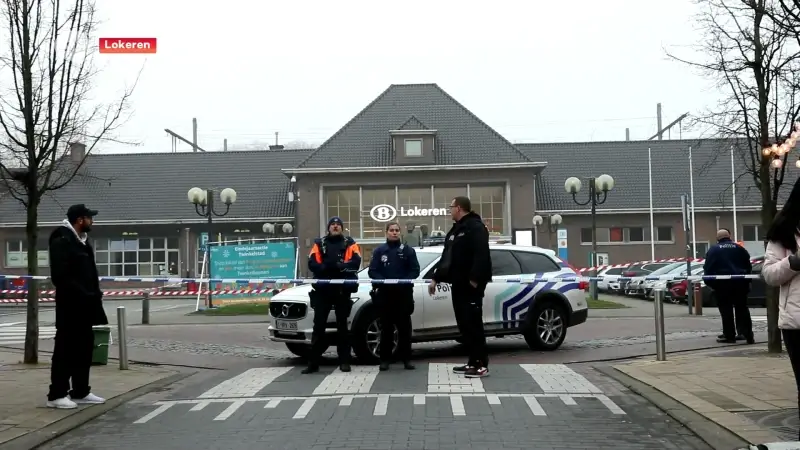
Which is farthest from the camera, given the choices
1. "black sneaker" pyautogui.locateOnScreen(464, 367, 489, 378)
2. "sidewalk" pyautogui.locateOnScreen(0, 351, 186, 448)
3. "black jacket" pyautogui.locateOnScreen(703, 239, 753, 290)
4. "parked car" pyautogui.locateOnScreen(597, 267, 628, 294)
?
"parked car" pyautogui.locateOnScreen(597, 267, 628, 294)

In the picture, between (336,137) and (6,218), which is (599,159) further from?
(6,218)

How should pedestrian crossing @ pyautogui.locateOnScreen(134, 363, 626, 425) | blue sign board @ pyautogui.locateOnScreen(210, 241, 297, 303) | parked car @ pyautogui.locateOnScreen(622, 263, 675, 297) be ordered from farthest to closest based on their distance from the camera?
1. parked car @ pyautogui.locateOnScreen(622, 263, 675, 297)
2. blue sign board @ pyautogui.locateOnScreen(210, 241, 297, 303)
3. pedestrian crossing @ pyautogui.locateOnScreen(134, 363, 626, 425)

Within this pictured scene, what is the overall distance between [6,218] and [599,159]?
3249 centimetres

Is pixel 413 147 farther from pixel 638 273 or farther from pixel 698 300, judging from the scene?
pixel 698 300

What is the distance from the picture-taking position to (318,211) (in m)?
45.4

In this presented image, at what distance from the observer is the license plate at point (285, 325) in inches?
482

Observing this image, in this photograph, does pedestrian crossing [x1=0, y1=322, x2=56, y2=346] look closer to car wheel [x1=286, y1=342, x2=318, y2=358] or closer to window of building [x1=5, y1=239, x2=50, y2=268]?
car wheel [x1=286, y1=342, x2=318, y2=358]

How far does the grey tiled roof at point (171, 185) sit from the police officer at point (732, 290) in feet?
120

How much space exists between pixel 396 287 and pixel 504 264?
112 inches

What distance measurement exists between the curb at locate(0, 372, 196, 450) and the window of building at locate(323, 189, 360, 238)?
34836 millimetres

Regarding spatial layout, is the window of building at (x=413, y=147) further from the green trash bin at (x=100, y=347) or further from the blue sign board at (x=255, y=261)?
the green trash bin at (x=100, y=347)

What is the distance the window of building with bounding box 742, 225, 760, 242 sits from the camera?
48.4 meters

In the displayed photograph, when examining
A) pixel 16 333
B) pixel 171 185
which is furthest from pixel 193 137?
pixel 16 333

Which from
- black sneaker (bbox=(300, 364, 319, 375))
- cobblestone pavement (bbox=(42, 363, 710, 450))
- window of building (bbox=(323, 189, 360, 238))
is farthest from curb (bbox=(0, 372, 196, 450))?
window of building (bbox=(323, 189, 360, 238))
